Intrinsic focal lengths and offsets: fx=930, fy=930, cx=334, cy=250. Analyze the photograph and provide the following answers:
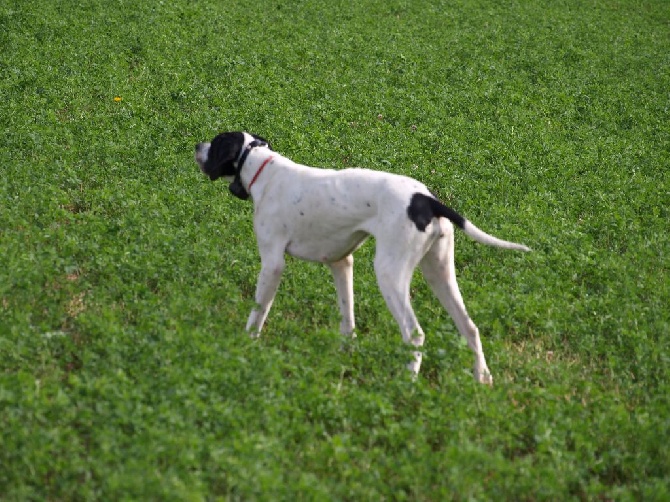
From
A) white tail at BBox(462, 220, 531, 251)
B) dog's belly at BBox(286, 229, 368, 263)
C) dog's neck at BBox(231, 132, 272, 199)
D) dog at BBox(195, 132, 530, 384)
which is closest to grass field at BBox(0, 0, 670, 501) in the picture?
dog at BBox(195, 132, 530, 384)

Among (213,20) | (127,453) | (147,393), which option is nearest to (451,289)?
(147,393)

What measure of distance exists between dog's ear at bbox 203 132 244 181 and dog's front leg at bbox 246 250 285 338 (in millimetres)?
744

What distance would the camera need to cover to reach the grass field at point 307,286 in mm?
4992

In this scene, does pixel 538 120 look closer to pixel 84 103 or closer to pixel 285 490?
pixel 84 103

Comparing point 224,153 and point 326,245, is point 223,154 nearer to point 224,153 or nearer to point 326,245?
Result: point 224,153

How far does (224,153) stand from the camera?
22.4 feet

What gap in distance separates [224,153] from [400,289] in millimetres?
1721

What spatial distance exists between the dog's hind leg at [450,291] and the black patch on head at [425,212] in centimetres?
25

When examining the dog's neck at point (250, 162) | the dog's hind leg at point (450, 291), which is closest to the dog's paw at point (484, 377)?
the dog's hind leg at point (450, 291)

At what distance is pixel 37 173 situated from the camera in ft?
32.0

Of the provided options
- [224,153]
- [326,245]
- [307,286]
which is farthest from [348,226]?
[307,286]

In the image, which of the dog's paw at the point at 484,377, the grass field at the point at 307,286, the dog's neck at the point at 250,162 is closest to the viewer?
the grass field at the point at 307,286

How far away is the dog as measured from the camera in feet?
20.0

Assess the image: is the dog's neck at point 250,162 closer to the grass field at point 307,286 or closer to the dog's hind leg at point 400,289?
the grass field at point 307,286
